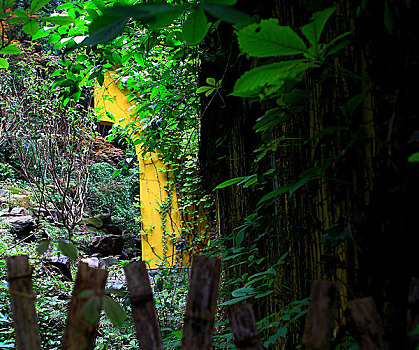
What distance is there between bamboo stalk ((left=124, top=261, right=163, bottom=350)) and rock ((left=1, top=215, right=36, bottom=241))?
6412 millimetres

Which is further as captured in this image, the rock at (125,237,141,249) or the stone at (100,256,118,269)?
the rock at (125,237,141,249)

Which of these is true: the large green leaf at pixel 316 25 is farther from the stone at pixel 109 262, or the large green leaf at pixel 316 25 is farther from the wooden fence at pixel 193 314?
the stone at pixel 109 262

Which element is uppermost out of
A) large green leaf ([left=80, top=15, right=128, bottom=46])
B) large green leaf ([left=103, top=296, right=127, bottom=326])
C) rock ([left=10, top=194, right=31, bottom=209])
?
rock ([left=10, top=194, right=31, bottom=209])

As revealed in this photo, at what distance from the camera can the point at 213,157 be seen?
4.36 m

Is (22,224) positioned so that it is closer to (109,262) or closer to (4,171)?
(109,262)

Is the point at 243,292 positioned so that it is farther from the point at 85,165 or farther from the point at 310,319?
the point at 85,165

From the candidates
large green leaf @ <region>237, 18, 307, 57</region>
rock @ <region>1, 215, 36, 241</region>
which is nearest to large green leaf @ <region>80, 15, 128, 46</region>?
large green leaf @ <region>237, 18, 307, 57</region>

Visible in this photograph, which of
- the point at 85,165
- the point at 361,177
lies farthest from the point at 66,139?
the point at 361,177

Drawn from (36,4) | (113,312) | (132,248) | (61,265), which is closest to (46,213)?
(61,265)

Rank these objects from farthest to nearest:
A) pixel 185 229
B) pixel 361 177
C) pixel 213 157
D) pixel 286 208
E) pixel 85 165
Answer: pixel 85 165
pixel 185 229
pixel 213 157
pixel 286 208
pixel 361 177

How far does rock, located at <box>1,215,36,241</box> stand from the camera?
653 centimetres

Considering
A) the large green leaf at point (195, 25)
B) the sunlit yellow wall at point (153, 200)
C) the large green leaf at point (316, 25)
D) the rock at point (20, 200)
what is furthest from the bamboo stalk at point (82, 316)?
the rock at point (20, 200)

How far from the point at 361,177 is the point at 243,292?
662mm

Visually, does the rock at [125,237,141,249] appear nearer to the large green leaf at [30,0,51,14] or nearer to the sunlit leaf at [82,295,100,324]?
the large green leaf at [30,0,51,14]
